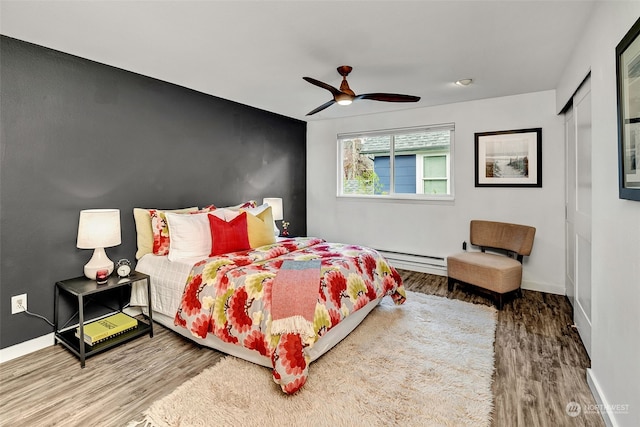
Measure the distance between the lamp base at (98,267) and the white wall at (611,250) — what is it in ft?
11.0

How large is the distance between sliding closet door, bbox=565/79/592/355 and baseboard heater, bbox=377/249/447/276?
62.5 inches

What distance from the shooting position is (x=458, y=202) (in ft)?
14.7

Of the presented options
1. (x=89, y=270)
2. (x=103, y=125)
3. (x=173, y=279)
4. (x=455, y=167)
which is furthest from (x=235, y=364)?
(x=455, y=167)

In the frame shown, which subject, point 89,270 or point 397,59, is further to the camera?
point 397,59

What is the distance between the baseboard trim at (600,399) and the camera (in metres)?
1.68

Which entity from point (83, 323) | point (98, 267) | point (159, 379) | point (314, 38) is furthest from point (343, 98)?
point (83, 323)

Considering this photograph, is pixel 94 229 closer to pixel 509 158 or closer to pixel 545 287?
pixel 509 158

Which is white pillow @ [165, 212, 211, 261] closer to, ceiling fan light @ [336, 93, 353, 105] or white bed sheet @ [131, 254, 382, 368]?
white bed sheet @ [131, 254, 382, 368]

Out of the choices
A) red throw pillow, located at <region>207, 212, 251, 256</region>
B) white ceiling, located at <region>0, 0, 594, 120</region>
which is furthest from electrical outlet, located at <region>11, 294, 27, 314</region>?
white ceiling, located at <region>0, 0, 594, 120</region>

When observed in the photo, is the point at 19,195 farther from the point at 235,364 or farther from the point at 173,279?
the point at 235,364

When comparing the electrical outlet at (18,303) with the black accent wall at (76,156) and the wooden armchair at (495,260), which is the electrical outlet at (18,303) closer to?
the black accent wall at (76,156)

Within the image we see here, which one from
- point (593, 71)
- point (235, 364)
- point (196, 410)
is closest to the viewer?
point (196, 410)

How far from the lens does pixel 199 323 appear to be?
2453 mm

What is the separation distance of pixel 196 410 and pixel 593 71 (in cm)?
319
